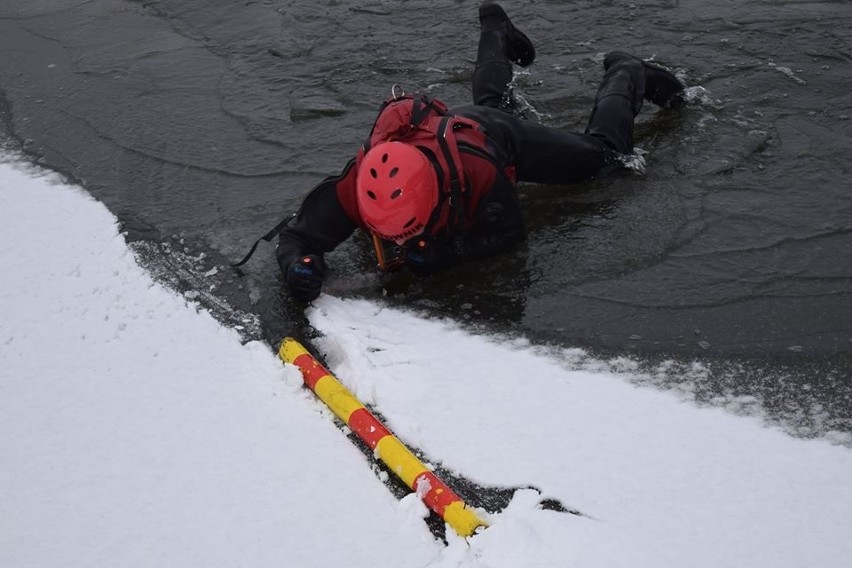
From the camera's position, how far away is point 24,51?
7523 mm

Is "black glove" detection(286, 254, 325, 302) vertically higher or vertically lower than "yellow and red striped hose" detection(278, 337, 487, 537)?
higher

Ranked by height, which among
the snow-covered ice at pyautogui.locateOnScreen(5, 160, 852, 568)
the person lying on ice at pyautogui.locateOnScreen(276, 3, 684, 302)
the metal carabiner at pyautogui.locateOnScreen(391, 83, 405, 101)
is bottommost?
the snow-covered ice at pyautogui.locateOnScreen(5, 160, 852, 568)

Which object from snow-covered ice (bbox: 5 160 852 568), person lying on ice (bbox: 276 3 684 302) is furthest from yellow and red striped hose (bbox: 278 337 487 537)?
person lying on ice (bbox: 276 3 684 302)

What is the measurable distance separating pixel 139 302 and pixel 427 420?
1.70m

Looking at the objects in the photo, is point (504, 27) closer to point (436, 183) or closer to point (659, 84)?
point (659, 84)

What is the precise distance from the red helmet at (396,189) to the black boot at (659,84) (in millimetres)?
2067

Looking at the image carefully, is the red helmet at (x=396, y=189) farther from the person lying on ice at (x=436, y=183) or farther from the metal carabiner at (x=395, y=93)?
the metal carabiner at (x=395, y=93)

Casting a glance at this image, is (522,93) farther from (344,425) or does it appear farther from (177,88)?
(344,425)

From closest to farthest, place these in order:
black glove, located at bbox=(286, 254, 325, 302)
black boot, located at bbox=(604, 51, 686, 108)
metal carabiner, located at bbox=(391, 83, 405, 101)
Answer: black glove, located at bbox=(286, 254, 325, 302)
metal carabiner, located at bbox=(391, 83, 405, 101)
black boot, located at bbox=(604, 51, 686, 108)

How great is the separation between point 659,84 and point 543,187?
109cm

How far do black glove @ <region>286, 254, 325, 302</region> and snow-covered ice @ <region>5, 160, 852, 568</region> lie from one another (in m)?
0.19

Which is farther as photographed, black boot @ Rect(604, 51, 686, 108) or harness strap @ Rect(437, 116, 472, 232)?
black boot @ Rect(604, 51, 686, 108)

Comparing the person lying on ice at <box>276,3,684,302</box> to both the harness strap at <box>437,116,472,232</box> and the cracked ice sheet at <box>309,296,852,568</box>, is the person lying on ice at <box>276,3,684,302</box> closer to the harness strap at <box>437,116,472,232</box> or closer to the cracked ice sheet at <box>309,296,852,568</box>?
the harness strap at <box>437,116,472,232</box>

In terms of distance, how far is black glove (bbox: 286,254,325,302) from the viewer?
395cm
